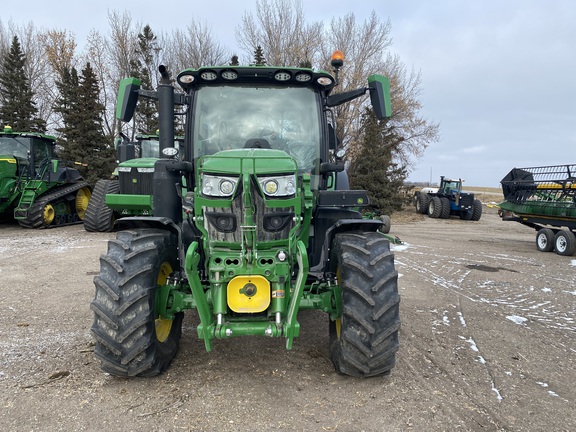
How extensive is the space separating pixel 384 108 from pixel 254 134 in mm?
1318

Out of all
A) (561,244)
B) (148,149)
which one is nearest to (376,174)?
(561,244)

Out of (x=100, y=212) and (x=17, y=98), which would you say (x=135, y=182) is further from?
(x=17, y=98)

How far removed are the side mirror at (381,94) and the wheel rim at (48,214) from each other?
12.4m

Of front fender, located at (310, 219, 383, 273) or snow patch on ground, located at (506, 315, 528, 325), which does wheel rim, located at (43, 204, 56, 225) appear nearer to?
front fender, located at (310, 219, 383, 273)

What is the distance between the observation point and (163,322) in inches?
151

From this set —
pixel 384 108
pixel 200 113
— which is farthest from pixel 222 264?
pixel 384 108

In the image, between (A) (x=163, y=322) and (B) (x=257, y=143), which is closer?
(A) (x=163, y=322)

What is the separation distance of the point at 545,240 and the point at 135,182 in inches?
437

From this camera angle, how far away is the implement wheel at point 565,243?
443 inches

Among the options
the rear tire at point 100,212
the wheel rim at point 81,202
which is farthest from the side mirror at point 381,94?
the wheel rim at point 81,202

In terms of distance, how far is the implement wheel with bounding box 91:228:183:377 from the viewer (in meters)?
3.20

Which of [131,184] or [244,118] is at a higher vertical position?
[244,118]

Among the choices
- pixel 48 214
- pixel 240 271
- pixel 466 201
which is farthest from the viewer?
pixel 466 201

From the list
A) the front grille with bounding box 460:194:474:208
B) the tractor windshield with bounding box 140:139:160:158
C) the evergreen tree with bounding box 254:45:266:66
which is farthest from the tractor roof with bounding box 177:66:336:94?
the evergreen tree with bounding box 254:45:266:66
